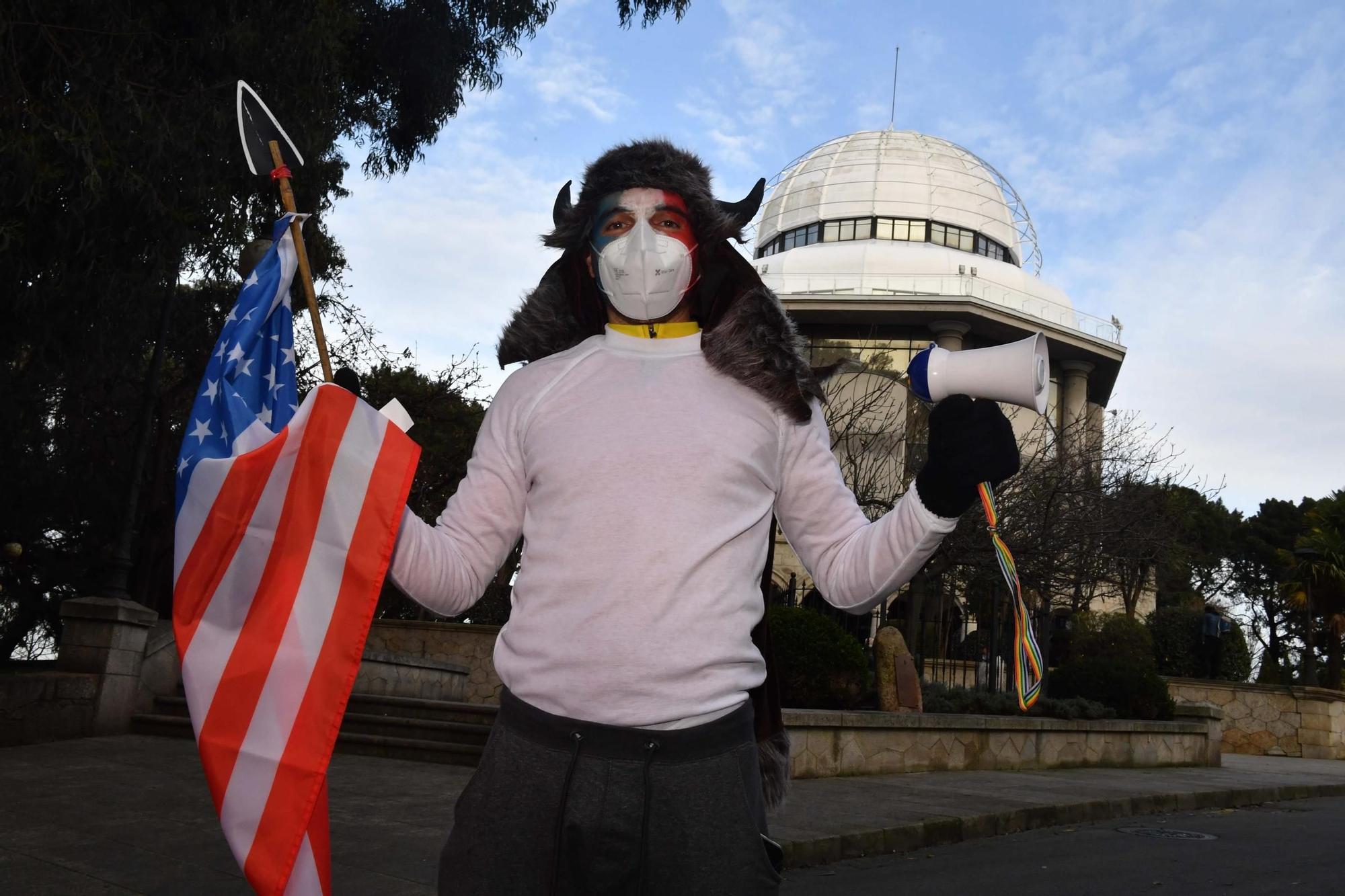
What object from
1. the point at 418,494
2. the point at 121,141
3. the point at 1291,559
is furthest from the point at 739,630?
the point at 1291,559

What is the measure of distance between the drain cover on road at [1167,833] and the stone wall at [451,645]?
8972mm

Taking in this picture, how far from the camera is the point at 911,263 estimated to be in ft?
143

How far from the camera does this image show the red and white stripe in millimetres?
2369

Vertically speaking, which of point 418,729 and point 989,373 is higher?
point 989,373

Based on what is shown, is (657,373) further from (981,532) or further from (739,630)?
(981,532)

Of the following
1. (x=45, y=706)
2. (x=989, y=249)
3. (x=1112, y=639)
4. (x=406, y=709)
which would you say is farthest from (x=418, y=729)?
(x=989, y=249)

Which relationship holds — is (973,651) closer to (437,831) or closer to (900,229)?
(437,831)

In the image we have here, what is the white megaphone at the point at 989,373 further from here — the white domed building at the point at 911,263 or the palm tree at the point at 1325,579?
the palm tree at the point at 1325,579

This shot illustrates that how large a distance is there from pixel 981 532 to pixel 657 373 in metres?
13.3

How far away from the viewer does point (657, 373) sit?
2543 mm

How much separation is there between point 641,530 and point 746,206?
91 centimetres

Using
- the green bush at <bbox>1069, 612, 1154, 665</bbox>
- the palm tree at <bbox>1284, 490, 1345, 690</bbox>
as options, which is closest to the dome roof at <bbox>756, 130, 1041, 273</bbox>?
the palm tree at <bbox>1284, 490, 1345, 690</bbox>

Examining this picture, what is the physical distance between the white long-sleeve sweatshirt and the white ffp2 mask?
0.25 ft

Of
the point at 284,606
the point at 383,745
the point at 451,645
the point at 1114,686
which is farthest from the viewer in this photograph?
the point at 451,645
